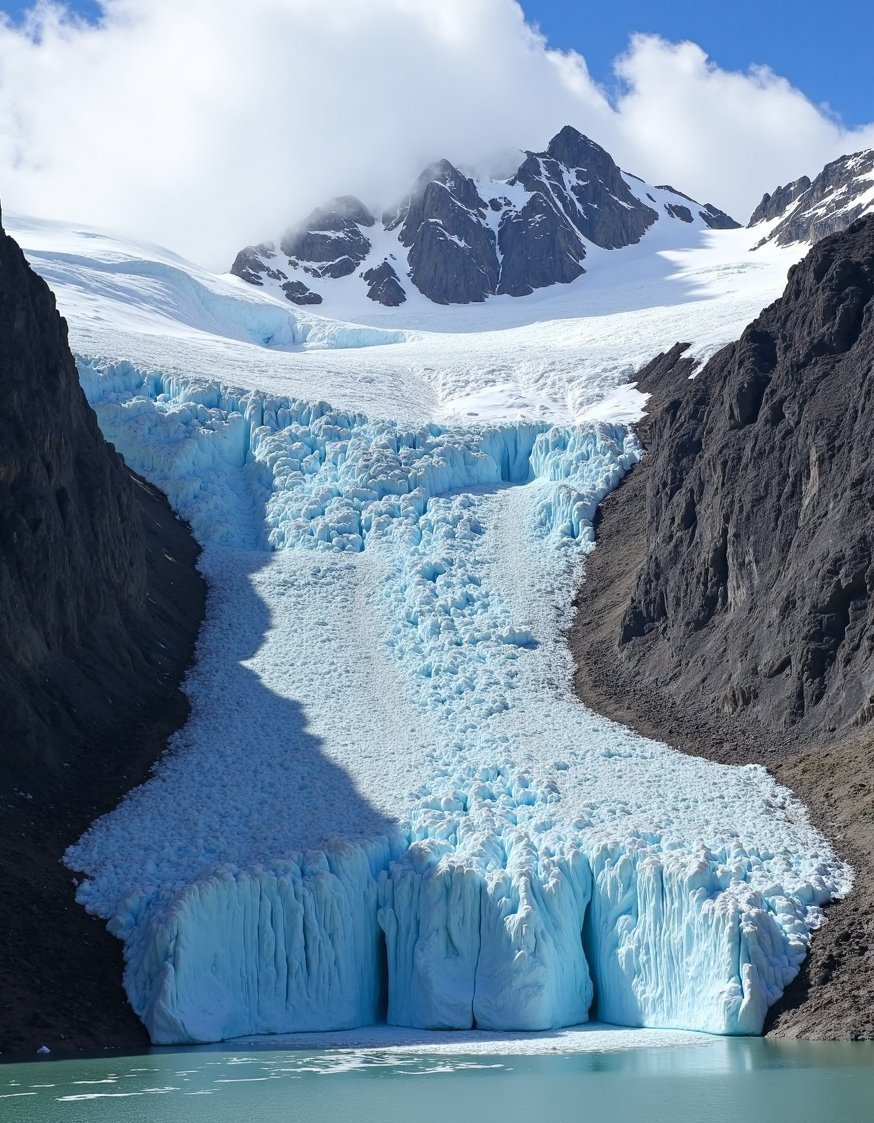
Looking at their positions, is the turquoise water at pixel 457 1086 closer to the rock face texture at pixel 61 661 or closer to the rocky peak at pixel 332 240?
the rock face texture at pixel 61 661

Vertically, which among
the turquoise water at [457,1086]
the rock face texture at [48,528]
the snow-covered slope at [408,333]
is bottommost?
the turquoise water at [457,1086]

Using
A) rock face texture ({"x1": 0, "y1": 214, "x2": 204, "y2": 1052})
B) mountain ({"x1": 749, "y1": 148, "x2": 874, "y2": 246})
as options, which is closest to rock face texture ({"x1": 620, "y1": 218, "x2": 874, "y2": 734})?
rock face texture ({"x1": 0, "y1": 214, "x2": 204, "y2": 1052})

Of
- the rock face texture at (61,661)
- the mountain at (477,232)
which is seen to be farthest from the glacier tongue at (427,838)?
the mountain at (477,232)

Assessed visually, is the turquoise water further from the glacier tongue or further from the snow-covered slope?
the snow-covered slope

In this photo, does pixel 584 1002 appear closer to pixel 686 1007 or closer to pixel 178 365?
pixel 686 1007

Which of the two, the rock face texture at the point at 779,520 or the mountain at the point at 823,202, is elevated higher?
the mountain at the point at 823,202

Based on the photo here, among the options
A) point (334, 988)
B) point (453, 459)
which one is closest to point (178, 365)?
point (453, 459)
